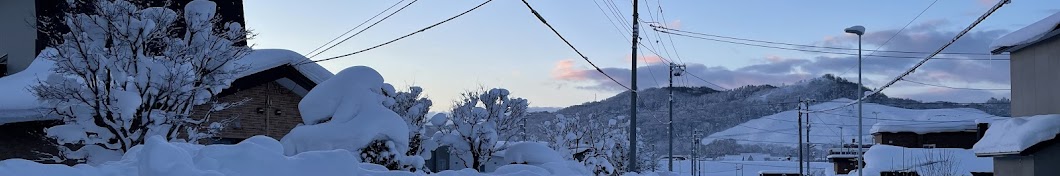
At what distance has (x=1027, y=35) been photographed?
61.2 feet

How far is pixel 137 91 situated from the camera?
1263 centimetres

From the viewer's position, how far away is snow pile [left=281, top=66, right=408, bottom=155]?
1334 centimetres

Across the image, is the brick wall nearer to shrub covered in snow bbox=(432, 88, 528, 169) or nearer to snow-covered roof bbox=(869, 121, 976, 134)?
shrub covered in snow bbox=(432, 88, 528, 169)

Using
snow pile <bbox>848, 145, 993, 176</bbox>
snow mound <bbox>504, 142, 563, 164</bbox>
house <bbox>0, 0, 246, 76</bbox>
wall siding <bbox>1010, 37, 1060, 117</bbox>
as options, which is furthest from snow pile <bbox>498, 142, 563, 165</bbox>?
snow pile <bbox>848, 145, 993, 176</bbox>

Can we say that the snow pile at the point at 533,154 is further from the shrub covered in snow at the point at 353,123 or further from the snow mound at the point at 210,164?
the snow mound at the point at 210,164

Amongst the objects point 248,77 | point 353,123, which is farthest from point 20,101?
point 353,123

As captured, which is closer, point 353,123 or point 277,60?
point 353,123

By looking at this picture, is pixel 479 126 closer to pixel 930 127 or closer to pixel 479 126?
pixel 479 126

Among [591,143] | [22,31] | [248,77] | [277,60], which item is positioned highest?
[22,31]

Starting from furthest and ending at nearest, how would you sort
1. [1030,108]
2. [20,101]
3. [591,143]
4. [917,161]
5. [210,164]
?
[591,143] < [917,161] < [1030,108] < [20,101] < [210,164]

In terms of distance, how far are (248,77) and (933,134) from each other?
34.4 m

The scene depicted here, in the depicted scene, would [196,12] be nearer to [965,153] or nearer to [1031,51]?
[1031,51]

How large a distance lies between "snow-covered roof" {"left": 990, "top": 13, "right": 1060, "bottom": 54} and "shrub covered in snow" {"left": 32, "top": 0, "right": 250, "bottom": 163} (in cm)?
1565

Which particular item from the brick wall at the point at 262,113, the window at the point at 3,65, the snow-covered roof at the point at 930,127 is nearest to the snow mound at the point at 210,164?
the brick wall at the point at 262,113
